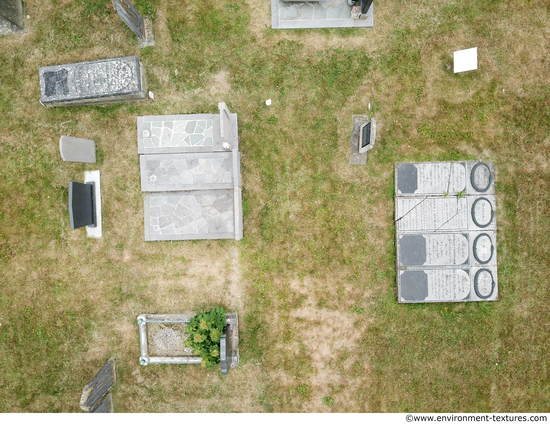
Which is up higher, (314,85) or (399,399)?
(314,85)

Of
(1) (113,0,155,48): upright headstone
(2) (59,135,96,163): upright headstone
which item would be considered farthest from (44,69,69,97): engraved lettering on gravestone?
(1) (113,0,155,48): upright headstone

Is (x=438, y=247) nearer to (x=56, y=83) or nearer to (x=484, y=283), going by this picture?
(x=484, y=283)

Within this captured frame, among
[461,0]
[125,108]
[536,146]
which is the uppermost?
[461,0]

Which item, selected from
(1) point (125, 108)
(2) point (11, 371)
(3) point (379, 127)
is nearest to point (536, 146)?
(3) point (379, 127)

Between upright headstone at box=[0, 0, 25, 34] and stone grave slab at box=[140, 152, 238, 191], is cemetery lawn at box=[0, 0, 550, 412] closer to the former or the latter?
upright headstone at box=[0, 0, 25, 34]

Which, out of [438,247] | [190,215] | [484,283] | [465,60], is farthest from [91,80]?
[484,283]

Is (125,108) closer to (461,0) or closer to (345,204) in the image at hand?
(345,204)

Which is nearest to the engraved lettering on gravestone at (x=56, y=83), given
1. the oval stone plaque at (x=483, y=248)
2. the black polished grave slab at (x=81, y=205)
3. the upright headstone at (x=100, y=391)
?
the black polished grave slab at (x=81, y=205)
